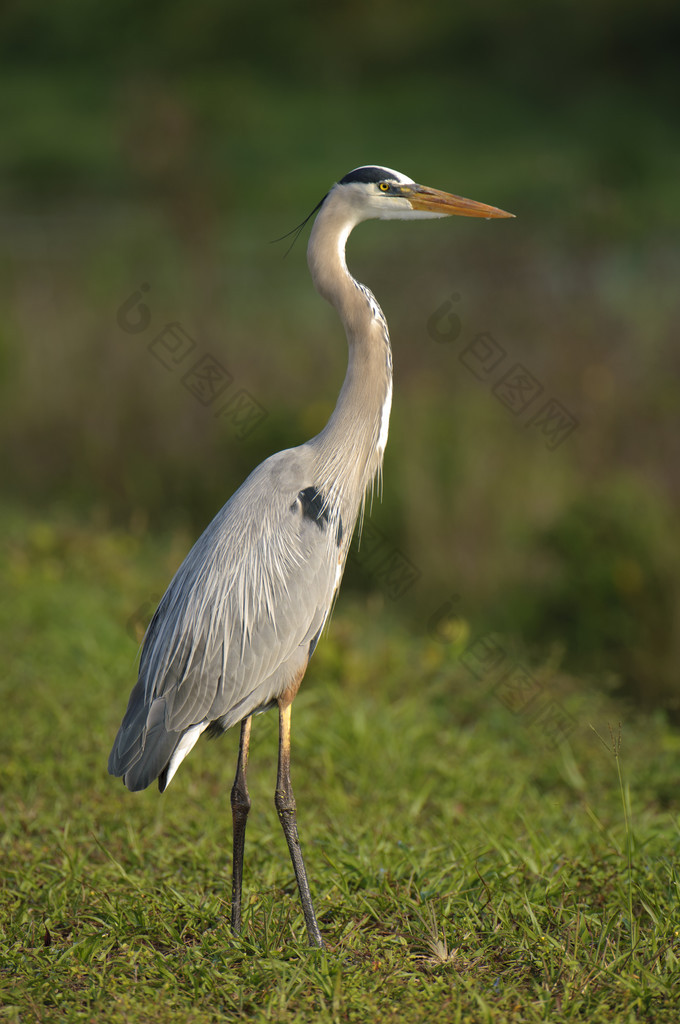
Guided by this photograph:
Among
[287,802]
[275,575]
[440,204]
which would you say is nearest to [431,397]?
[440,204]

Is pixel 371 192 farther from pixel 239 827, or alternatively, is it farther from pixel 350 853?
pixel 350 853

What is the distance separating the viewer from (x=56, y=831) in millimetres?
3596

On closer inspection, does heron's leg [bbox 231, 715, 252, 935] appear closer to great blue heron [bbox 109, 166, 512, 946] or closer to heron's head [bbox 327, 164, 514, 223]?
great blue heron [bbox 109, 166, 512, 946]

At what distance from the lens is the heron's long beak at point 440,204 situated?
3107 millimetres

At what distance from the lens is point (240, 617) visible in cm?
308

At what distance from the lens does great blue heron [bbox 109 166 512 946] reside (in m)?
3.04

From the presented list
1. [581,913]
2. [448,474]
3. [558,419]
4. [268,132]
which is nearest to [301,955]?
[581,913]

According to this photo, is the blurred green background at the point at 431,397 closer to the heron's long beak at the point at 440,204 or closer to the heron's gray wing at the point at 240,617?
the heron's gray wing at the point at 240,617

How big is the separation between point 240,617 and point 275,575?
0.15 metres

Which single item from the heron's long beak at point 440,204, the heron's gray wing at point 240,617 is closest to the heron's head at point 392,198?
the heron's long beak at point 440,204

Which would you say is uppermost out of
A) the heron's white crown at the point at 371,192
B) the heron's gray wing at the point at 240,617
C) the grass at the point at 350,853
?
the heron's white crown at the point at 371,192

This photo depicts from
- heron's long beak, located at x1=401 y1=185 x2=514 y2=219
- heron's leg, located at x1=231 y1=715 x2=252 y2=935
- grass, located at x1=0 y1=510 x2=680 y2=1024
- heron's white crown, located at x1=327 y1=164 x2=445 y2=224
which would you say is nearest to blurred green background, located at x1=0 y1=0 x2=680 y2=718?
grass, located at x1=0 y1=510 x2=680 y2=1024

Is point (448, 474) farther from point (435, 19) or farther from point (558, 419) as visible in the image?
point (435, 19)

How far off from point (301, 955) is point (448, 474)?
4393mm
